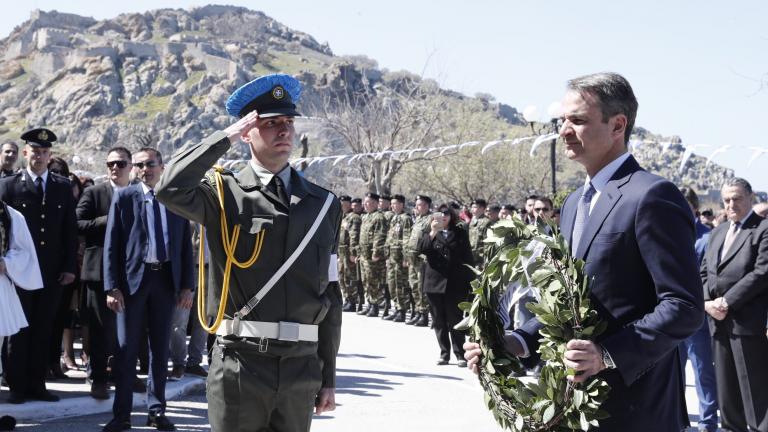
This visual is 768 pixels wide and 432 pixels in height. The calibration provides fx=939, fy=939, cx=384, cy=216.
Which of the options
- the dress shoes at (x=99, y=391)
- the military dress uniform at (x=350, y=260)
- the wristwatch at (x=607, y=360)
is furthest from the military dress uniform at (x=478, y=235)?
the wristwatch at (x=607, y=360)

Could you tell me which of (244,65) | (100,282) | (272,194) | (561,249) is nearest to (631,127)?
(561,249)

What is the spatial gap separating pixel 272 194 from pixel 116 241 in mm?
3970

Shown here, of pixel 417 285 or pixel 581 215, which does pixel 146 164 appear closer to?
pixel 581 215

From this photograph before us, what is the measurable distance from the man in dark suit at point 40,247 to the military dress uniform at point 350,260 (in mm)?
11506

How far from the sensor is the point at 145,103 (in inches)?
5182

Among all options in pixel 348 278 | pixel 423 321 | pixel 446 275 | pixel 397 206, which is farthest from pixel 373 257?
pixel 446 275

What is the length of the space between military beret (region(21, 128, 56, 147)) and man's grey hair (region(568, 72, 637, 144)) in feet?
20.7

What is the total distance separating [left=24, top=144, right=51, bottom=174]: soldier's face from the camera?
8648 millimetres

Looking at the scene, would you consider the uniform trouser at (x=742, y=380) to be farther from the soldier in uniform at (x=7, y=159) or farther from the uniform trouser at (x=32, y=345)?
the soldier in uniform at (x=7, y=159)

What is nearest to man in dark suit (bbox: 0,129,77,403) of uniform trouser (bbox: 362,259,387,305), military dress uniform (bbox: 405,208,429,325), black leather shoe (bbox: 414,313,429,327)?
military dress uniform (bbox: 405,208,429,325)

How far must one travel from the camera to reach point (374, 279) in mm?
19156

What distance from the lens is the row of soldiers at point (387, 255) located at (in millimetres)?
17234

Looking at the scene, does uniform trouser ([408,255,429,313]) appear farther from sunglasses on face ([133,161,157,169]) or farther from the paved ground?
sunglasses on face ([133,161,157,169])

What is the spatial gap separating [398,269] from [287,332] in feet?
45.6
